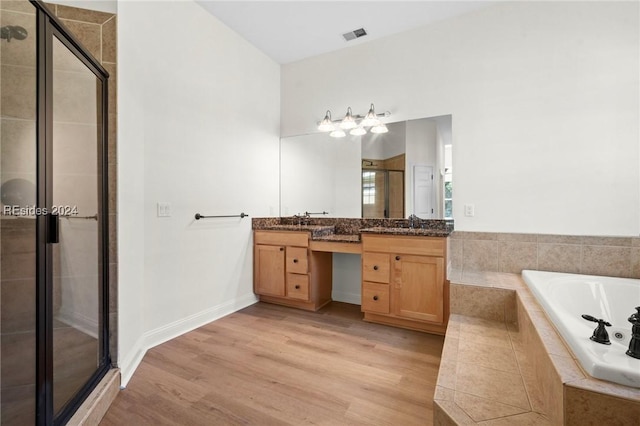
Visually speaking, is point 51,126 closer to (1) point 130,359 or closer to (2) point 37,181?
(2) point 37,181

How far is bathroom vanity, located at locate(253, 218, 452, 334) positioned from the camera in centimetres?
235

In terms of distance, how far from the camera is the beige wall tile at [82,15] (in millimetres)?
1611

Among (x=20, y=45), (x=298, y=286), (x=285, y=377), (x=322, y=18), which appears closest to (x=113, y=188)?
(x=20, y=45)

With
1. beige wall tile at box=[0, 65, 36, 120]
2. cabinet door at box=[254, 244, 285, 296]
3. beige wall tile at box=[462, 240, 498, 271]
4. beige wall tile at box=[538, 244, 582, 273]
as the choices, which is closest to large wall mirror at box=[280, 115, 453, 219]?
beige wall tile at box=[462, 240, 498, 271]

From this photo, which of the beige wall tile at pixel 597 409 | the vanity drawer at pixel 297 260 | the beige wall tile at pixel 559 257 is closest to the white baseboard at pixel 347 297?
the vanity drawer at pixel 297 260

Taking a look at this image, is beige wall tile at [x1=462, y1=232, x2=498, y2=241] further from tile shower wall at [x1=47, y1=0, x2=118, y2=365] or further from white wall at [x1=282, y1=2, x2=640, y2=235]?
tile shower wall at [x1=47, y1=0, x2=118, y2=365]

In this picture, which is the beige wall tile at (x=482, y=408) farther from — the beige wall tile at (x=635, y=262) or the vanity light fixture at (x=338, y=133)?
the vanity light fixture at (x=338, y=133)

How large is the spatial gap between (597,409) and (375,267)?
1697mm

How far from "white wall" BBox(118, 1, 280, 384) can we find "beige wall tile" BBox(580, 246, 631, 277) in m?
2.98

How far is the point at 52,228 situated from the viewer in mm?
1201

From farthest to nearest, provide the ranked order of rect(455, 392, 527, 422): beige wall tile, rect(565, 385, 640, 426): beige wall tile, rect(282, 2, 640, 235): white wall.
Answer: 1. rect(282, 2, 640, 235): white wall
2. rect(455, 392, 527, 422): beige wall tile
3. rect(565, 385, 640, 426): beige wall tile

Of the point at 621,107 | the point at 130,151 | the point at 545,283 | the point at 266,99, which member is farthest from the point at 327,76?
the point at 545,283

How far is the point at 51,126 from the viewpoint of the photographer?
1.20 meters

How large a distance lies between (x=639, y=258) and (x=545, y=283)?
0.81 metres
